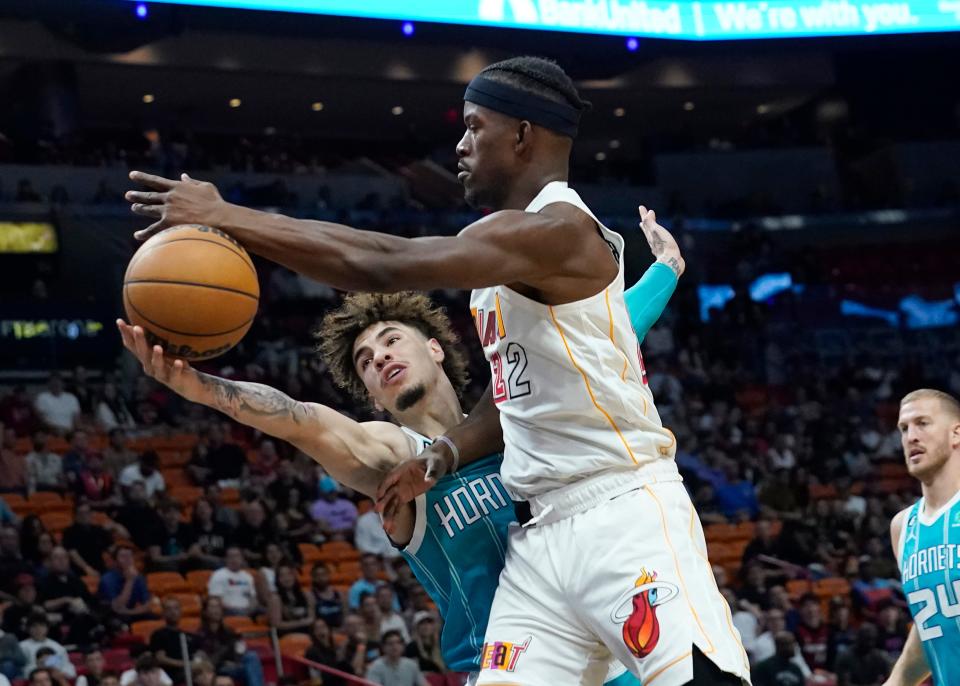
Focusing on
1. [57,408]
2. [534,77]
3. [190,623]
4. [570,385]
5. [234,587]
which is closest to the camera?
[570,385]

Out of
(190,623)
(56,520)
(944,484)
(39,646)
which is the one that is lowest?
(190,623)

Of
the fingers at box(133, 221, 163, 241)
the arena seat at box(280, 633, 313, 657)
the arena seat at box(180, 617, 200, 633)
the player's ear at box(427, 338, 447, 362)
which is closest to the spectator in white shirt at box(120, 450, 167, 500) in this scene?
the arena seat at box(180, 617, 200, 633)

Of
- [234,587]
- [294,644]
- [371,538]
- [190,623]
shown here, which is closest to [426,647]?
[294,644]

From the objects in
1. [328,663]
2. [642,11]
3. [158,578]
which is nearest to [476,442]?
[328,663]

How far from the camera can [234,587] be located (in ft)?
Answer: 33.6

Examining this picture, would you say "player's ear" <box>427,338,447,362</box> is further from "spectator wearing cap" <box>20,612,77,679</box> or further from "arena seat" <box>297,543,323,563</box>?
"arena seat" <box>297,543,323,563</box>

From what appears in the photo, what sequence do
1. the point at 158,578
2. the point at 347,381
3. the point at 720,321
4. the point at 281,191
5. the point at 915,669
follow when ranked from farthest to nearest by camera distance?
1. the point at 720,321
2. the point at 281,191
3. the point at 158,578
4. the point at 915,669
5. the point at 347,381

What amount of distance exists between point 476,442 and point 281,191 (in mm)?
15210

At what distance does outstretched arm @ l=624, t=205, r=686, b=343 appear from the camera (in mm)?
4445

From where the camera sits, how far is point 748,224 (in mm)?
22172

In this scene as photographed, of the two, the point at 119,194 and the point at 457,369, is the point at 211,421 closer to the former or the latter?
the point at 119,194

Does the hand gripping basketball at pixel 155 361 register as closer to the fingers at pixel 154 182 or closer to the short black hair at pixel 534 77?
the fingers at pixel 154 182

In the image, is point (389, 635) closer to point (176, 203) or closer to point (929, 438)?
point (929, 438)

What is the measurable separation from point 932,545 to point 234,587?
20.6ft
